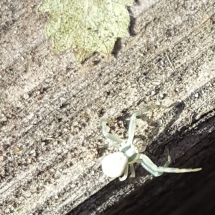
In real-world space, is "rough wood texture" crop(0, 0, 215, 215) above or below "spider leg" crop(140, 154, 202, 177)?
A: above

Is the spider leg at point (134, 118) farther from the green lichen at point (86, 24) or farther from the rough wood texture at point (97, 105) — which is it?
the green lichen at point (86, 24)

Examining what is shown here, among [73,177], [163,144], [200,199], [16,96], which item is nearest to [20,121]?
[16,96]

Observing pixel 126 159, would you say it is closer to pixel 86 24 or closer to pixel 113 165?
pixel 113 165

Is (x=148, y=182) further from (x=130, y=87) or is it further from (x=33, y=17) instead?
(x=33, y=17)

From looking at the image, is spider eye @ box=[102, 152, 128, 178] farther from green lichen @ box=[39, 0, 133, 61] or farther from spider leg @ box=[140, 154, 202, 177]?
green lichen @ box=[39, 0, 133, 61]

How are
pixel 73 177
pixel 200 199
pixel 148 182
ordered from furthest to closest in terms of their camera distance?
pixel 200 199
pixel 148 182
pixel 73 177

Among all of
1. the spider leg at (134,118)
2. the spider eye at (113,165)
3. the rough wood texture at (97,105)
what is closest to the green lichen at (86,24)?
the rough wood texture at (97,105)

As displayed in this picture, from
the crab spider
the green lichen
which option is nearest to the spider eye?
the crab spider
